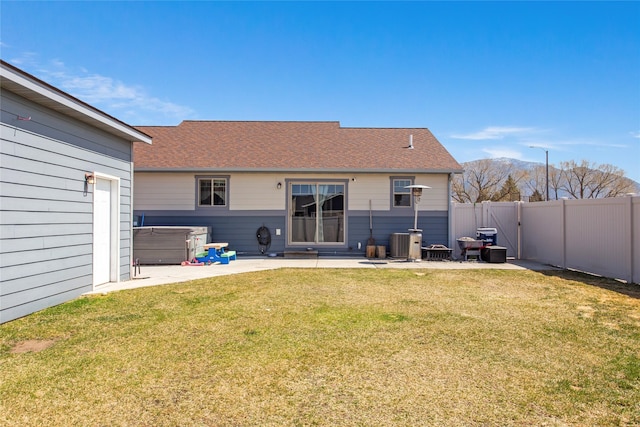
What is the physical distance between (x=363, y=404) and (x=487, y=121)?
27.7m

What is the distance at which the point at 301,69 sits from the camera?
15273mm

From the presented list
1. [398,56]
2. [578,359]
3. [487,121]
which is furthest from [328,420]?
[487,121]

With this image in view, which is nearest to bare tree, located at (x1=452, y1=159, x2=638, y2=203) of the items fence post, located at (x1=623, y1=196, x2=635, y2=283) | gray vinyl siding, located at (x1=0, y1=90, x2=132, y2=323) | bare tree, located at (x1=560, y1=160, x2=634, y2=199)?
bare tree, located at (x1=560, y1=160, x2=634, y2=199)

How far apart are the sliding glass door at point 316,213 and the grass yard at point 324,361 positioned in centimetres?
596

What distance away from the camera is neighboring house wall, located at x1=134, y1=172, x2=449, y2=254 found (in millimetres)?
12352

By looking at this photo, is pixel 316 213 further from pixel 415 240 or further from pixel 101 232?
pixel 101 232

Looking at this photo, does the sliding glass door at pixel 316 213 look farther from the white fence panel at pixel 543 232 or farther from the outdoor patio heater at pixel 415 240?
the white fence panel at pixel 543 232

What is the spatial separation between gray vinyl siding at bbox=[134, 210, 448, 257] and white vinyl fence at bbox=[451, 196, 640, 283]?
71 centimetres

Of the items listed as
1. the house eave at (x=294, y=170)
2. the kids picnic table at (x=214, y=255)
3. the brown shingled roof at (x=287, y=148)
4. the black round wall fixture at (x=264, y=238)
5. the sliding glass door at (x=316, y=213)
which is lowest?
the kids picnic table at (x=214, y=255)

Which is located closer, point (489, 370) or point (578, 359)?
point (489, 370)

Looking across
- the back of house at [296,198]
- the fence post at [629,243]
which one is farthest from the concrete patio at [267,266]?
the fence post at [629,243]

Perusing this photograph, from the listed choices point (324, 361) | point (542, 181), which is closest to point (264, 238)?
point (324, 361)

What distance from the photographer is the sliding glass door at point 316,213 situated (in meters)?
12.6

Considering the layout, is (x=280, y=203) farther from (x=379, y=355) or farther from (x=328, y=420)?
(x=328, y=420)
